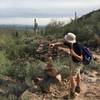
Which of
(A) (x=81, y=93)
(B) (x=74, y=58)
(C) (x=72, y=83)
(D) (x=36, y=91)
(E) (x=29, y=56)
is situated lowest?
(A) (x=81, y=93)

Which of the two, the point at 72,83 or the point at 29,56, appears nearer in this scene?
the point at 72,83

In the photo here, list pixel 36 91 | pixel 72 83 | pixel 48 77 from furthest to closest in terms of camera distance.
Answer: pixel 48 77 < pixel 36 91 < pixel 72 83

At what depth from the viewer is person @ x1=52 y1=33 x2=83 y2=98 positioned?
11.0 meters

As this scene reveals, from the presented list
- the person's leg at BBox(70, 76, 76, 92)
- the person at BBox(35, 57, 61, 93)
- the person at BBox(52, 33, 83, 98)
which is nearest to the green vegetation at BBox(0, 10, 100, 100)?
the person at BBox(35, 57, 61, 93)

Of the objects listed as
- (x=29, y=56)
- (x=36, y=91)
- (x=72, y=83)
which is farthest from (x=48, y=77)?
(x=29, y=56)

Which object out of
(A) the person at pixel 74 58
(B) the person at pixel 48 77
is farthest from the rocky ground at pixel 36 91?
(A) the person at pixel 74 58

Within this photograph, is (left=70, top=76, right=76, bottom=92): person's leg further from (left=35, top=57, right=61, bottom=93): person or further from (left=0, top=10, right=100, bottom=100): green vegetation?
(left=0, top=10, right=100, bottom=100): green vegetation

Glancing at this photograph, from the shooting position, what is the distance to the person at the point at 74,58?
36.2ft

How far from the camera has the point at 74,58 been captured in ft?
36.7

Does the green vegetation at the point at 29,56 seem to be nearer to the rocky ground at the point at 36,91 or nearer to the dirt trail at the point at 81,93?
the rocky ground at the point at 36,91

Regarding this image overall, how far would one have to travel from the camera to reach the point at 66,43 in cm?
1113

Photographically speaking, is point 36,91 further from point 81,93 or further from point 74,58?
point 74,58

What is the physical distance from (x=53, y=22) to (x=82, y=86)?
21612 millimetres

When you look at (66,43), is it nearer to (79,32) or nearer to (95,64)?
(95,64)
